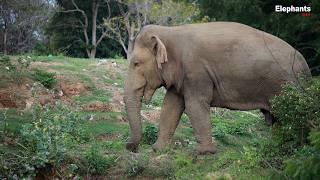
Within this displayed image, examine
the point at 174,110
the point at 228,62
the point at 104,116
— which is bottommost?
the point at 104,116

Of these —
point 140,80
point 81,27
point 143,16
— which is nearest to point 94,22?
point 81,27

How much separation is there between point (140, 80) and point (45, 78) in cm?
627

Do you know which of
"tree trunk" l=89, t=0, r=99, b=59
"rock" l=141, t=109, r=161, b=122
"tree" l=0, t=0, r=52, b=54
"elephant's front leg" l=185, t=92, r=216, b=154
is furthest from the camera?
"tree trunk" l=89, t=0, r=99, b=59

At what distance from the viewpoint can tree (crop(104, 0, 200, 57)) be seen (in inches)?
1326

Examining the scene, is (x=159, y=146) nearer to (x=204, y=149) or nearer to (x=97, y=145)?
(x=204, y=149)

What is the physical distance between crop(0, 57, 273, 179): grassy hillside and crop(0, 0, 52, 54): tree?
60.1 feet

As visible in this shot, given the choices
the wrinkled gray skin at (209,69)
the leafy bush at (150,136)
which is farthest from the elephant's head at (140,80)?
the leafy bush at (150,136)

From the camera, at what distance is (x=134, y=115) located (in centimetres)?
1041

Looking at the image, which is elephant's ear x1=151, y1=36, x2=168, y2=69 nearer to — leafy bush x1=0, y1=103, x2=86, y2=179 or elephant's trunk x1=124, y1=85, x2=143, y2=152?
elephant's trunk x1=124, y1=85, x2=143, y2=152

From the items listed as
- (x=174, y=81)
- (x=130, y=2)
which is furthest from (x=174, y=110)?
(x=130, y=2)

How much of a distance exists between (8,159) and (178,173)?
265 centimetres

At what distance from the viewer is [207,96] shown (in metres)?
10.2

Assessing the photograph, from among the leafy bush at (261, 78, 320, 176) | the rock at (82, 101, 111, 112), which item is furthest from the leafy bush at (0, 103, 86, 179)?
the rock at (82, 101, 111, 112)

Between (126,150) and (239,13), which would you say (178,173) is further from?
(239,13)
